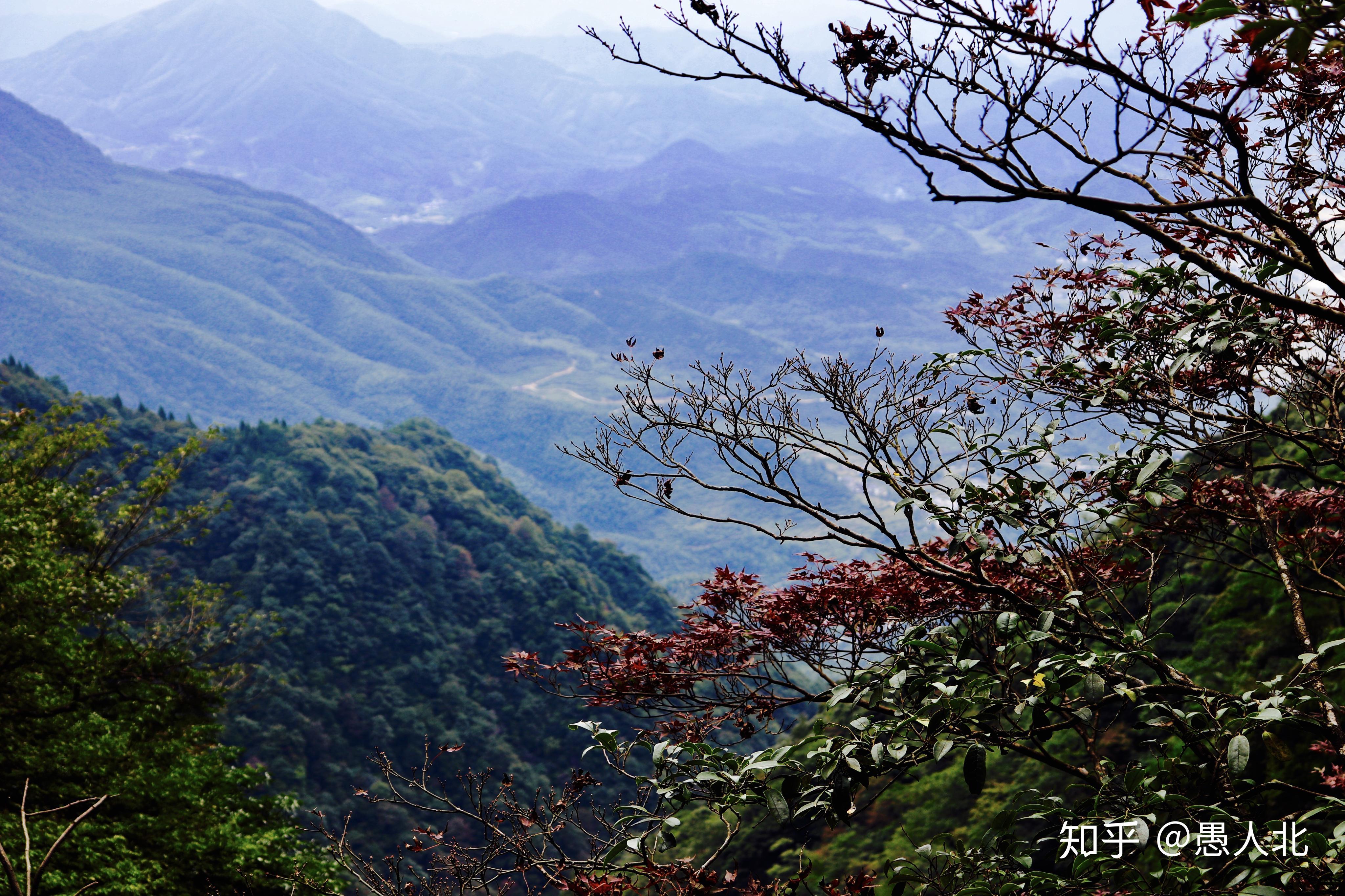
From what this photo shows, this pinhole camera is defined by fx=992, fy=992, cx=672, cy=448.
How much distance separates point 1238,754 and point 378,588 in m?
51.0

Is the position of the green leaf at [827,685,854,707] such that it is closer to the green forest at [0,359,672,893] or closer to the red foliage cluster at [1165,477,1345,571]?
the red foliage cluster at [1165,477,1345,571]

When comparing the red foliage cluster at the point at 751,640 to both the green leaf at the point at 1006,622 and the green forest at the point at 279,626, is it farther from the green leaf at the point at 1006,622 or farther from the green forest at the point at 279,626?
the green forest at the point at 279,626

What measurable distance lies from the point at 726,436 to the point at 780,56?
1.42m

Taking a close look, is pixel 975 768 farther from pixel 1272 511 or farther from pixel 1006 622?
pixel 1272 511

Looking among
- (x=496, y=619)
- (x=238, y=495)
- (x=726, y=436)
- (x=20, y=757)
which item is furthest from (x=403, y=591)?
(x=726, y=436)

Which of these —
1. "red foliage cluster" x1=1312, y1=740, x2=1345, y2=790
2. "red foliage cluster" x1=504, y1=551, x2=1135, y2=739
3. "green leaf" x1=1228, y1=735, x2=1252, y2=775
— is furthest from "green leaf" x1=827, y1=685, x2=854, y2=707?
"red foliage cluster" x1=1312, y1=740, x2=1345, y2=790

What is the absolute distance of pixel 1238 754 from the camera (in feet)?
7.91

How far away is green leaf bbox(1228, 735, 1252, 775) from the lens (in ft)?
7.87

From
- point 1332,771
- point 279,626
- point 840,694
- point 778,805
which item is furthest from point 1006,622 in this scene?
point 279,626

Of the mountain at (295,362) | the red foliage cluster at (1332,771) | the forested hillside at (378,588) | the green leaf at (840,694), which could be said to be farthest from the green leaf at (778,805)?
the mountain at (295,362)

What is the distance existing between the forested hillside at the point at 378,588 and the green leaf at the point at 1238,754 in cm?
3250

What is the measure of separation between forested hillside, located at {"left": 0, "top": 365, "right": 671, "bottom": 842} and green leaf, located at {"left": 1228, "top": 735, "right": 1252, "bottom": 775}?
3250 centimetres

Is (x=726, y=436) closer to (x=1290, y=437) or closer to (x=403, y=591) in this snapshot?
(x=1290, y=437)

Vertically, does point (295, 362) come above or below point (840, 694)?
above
